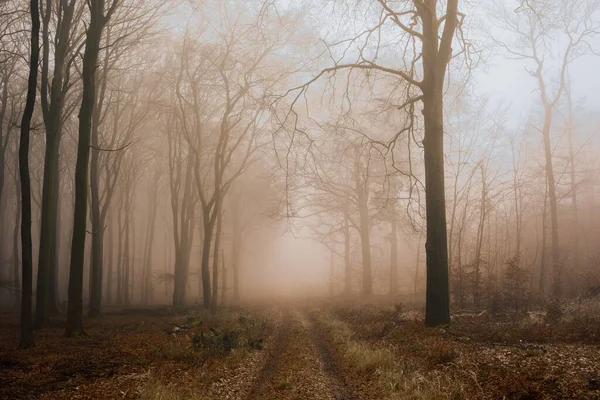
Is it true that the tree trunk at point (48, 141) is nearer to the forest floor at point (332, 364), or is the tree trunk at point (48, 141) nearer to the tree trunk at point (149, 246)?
the forest floor at point (332, 364)

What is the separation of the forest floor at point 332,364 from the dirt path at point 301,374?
3 centimetres

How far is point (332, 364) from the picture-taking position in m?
9.07

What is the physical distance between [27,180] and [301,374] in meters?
7.68

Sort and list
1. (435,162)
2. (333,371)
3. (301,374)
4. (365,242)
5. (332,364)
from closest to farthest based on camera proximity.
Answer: (301,374)
(333,371)
(332,364)
(435,162)
(365,242)

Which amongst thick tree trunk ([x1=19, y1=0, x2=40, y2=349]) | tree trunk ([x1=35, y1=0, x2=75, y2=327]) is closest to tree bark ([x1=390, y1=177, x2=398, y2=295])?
tree trunk ([x1=35, y1=0, x2=75, y2=327])

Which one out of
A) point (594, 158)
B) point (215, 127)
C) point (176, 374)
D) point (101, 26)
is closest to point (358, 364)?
point (176, 374)

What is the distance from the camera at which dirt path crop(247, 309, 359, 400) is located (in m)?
6.98

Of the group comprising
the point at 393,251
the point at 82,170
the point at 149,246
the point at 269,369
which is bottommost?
the point at 269,369

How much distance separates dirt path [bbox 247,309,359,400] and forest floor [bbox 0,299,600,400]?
3 cm

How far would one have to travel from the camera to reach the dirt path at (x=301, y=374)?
6.98m

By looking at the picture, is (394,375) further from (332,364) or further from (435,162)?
(435,162)

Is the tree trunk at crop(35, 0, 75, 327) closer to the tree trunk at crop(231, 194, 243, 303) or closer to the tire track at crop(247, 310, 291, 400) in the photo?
the tire track at crop(247, 310, 291, 400)

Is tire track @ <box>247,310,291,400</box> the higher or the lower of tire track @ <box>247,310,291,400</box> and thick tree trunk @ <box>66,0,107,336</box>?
the lower

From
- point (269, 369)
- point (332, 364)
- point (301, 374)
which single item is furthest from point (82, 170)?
point (332, 364)
